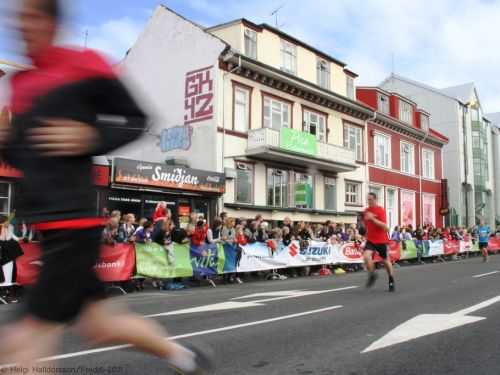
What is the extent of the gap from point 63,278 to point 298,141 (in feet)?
79.1

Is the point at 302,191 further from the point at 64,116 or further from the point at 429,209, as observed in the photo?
the point at 64,116

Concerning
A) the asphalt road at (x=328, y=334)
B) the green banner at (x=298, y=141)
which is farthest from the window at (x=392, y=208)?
the asphalt road at (x=328, y=334)

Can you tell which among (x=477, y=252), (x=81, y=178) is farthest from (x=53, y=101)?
(x=477, y=252)

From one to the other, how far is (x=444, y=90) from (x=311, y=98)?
31.3 m

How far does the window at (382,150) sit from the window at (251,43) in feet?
40.6

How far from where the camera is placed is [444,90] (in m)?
54.6

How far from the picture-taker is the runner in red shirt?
388 inches

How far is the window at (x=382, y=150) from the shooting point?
1361 inches

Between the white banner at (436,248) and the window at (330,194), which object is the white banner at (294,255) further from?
the window at (330,194)

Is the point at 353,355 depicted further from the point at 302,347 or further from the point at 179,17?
the point at 179,17

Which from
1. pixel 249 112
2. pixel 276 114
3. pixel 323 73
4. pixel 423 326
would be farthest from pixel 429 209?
pixel 423 326

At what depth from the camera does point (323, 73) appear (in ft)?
98.7

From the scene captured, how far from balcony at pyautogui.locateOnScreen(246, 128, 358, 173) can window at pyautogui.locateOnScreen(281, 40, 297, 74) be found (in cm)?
369

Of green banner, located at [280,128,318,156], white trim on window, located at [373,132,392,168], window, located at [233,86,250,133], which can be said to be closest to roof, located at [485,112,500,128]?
white trim on window, located at [373,132,392,168]
